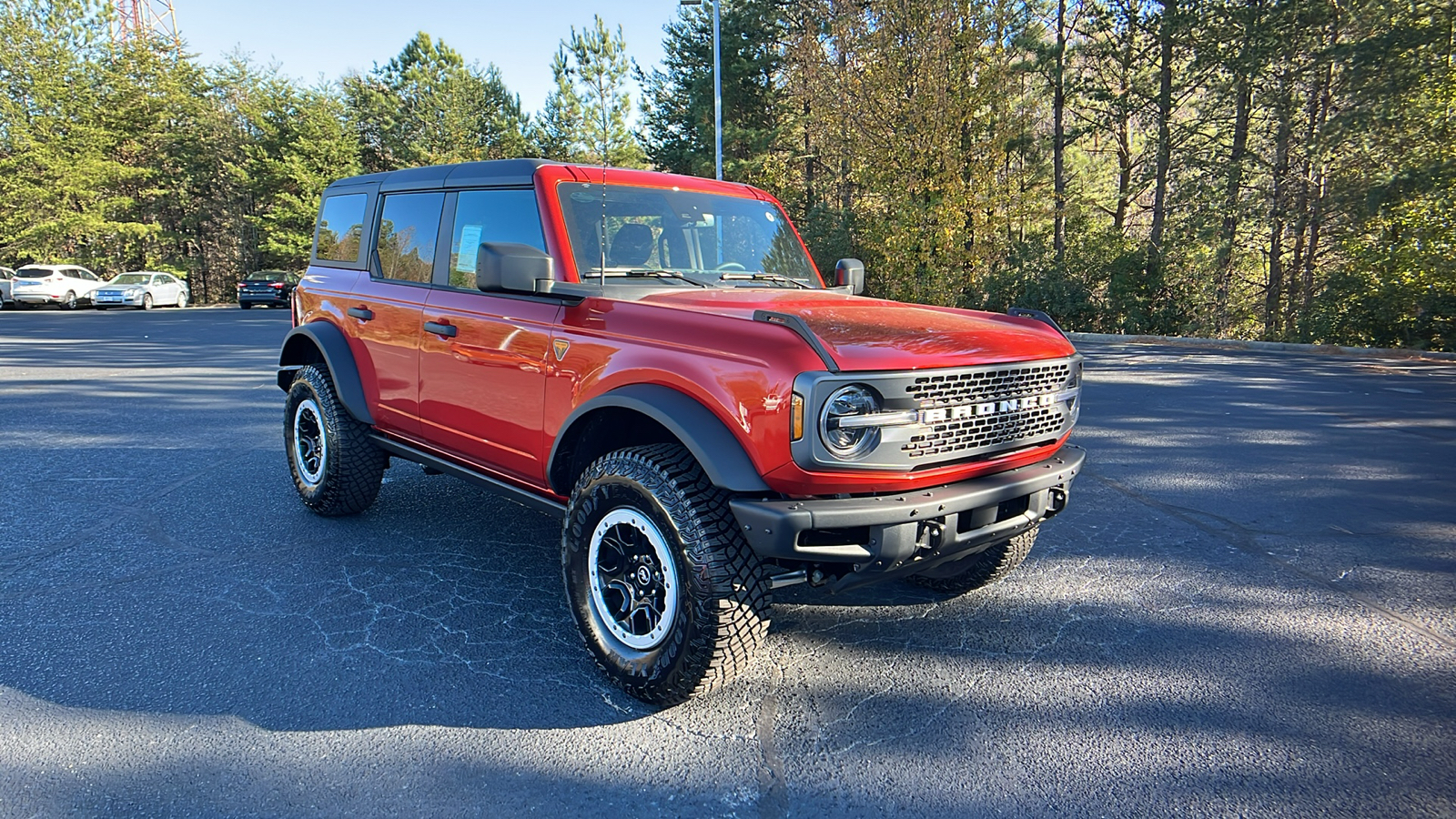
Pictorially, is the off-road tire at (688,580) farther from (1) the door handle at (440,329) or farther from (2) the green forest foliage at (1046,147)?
(2) the green forest foliage at (1046,147)

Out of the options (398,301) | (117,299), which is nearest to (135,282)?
(117,299)

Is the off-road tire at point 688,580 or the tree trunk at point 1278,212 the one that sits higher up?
the tree trunk at point 1278,212

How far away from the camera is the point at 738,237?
14.1 feet

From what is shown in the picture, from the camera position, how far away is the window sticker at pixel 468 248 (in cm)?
407

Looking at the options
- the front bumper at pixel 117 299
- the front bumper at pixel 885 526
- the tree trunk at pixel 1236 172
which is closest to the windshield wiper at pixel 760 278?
the front bumper at pixel 885 526

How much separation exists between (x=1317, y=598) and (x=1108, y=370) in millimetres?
9054

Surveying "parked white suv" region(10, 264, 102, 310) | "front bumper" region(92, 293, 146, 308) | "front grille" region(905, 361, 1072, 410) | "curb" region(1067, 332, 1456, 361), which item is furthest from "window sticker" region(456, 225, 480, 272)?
"parked white suv" region(10, 264, 102, 310)

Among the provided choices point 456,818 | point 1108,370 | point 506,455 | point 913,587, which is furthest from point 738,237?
point 1108,370

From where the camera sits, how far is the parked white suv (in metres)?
28.9

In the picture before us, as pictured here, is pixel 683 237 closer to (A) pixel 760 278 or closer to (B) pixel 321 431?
(A) pixel 760 278

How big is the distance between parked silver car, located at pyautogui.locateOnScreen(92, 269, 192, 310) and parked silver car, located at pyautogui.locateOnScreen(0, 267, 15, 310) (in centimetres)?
250

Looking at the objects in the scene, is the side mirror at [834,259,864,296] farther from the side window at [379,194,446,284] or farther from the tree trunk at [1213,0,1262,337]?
the tree trunk at [1213,0,1262,337]

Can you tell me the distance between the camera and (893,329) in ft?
10.2

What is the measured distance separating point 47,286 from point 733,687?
35.8 m
